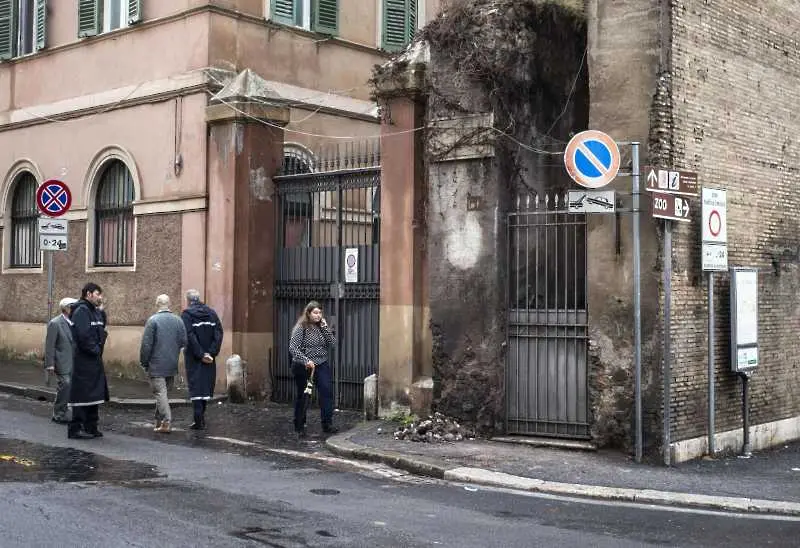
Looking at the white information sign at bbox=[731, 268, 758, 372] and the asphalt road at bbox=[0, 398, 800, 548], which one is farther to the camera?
the white information sign at bbox=[731, 268, 758, 372]

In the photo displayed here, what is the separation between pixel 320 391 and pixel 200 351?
1629 mm

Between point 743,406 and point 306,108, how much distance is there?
9.53 m

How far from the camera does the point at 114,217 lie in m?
18.2

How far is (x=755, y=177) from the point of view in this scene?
1226 cm

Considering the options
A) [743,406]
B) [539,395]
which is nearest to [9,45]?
[539,395]

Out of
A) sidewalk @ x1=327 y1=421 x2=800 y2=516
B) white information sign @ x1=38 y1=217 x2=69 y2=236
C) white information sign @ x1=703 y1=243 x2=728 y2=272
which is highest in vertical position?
white information sign @ x1=38 y1=217 x2=69 y2=236

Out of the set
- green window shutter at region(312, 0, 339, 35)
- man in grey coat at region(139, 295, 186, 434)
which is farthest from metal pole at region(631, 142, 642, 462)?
green window shutter at region(312, 0, 339, 35)

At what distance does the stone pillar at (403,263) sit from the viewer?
1299 cm

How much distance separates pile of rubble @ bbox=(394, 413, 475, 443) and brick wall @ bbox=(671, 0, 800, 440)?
245cm

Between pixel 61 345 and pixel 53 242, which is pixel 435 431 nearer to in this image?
pixel 61 345

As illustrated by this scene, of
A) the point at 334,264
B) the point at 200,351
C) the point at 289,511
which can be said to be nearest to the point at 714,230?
the point at 334,264

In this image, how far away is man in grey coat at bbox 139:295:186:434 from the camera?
1220cm

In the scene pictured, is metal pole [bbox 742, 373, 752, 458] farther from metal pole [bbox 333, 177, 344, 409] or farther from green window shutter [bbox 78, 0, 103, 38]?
green window shutter [bbox 78, 0, 103, 38]

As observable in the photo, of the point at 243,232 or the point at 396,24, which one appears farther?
the point at 396,24
